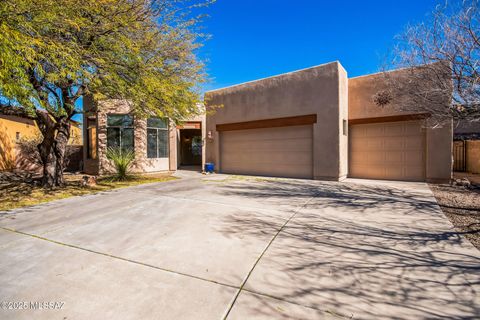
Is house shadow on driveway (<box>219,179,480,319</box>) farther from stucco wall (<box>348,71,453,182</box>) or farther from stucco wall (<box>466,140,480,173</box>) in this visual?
stucco wall (<box>466,140,480,173</box>)

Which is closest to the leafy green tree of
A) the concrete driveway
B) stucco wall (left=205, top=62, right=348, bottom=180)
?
the concrete driveway

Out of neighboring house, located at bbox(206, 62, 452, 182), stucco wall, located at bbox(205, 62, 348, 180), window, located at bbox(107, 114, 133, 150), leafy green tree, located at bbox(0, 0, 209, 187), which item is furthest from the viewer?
window, located at bbox(107, 114, 133, 150)

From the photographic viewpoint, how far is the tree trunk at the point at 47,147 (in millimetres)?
8461

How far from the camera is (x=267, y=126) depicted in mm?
12305

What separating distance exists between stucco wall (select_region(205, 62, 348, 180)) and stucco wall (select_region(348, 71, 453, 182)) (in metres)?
0.71

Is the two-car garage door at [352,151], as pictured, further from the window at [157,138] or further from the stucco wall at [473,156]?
the stucco wall at [473,156]

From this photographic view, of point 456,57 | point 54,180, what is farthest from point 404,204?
point 54,180

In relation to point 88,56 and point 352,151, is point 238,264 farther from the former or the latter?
point 352,151

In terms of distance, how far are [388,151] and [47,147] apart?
47.8 feet

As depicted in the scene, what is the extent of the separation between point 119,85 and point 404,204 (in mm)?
8752

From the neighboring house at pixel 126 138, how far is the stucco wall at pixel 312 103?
3.77 m

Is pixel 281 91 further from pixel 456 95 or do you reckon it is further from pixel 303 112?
pixel 456 95

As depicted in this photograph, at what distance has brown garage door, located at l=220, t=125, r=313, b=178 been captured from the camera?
11.4 meters

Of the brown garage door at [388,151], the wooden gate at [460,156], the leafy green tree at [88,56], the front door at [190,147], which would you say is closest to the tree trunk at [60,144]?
the leafy green tree at [88,56]
